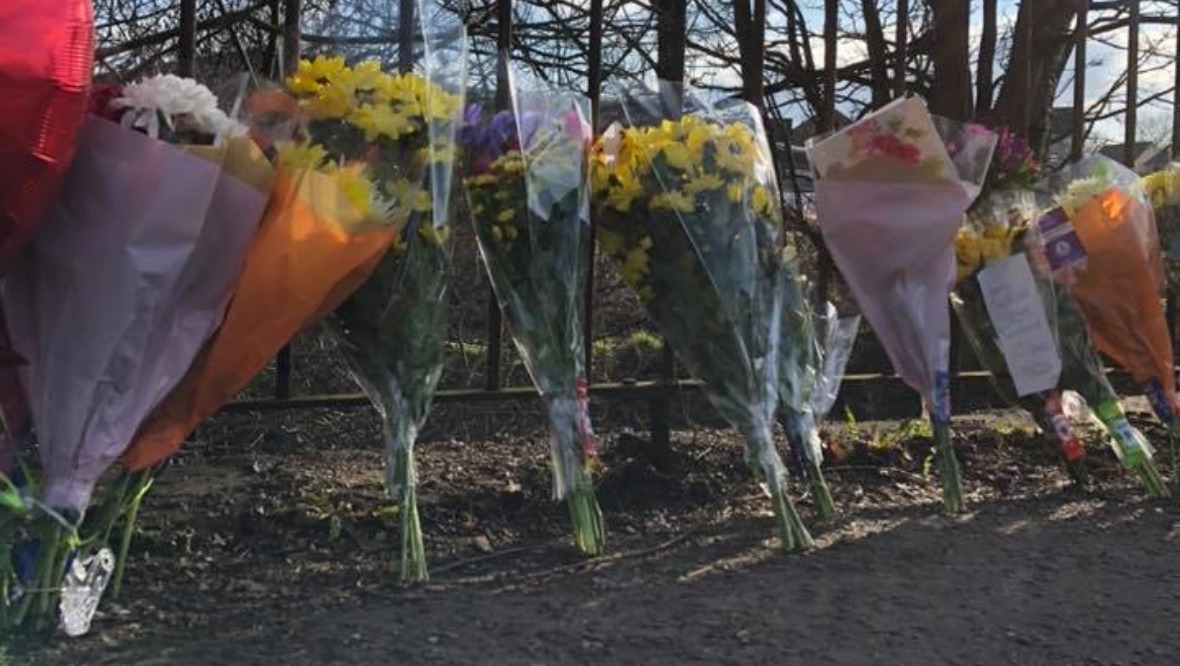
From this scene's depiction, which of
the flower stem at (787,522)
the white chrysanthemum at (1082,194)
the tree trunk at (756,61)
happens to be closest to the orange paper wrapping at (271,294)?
the flower stem at (787,522)

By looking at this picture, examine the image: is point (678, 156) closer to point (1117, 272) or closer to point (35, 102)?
point (35, 102)

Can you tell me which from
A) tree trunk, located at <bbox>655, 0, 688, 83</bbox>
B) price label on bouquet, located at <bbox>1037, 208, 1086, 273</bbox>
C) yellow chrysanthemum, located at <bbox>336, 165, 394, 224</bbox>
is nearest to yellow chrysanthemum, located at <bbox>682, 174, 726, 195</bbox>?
tree trunk, located at <bbox>655, 0, 688, 83</bbox>

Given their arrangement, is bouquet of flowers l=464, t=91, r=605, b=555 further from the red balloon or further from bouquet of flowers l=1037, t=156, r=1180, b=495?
bouquet of flowers l=1037, t=156, r=1180, b=495

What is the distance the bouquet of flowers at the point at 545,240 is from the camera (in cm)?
332

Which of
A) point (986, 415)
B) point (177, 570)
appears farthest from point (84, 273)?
point (986, 415)

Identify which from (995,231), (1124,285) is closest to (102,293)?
(995,231)

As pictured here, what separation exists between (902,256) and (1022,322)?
65 centimetres

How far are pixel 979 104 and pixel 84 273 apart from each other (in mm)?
5604

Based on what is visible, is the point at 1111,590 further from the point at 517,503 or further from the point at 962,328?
the point at 517,503

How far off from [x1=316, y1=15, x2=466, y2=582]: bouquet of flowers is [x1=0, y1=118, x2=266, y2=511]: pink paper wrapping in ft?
1.69

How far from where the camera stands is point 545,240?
336cm

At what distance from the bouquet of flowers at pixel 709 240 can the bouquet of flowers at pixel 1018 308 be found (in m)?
1.00

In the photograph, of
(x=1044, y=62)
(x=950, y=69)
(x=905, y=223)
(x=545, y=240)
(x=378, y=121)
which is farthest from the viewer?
(x=1044, y=62)

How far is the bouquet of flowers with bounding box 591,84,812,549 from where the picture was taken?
3.48 m
